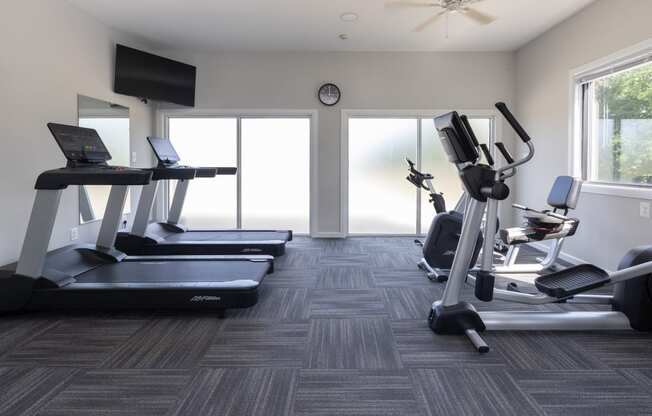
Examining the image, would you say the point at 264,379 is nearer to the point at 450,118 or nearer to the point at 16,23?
the point at 450,118

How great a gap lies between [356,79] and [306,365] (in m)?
4.82

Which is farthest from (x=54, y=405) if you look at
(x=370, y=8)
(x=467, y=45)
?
(x=467, y=45)

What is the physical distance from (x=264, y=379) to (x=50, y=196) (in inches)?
78.9

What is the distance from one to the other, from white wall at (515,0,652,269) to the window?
0.61 feet

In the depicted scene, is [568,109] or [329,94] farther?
[329,94]

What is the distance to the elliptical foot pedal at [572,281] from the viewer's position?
265cm

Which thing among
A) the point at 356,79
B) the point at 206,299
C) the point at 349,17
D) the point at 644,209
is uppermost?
the point at 349,17

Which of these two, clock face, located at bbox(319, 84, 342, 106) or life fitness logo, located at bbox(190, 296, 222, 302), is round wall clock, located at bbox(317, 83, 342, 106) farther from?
life fitness logo, located at bbox(190, 296, 222, 302)

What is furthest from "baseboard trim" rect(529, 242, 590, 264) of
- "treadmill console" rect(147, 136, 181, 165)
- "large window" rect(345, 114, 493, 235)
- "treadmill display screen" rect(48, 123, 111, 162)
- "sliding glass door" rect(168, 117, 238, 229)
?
"treadmill display screen" rect(48, 123, 111, 162)

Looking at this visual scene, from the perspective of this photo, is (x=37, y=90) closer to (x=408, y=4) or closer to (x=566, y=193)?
(x=408, y=4)

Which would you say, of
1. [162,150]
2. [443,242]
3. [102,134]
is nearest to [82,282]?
[162,150]

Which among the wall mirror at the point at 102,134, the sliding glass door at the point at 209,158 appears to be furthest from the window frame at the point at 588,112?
the wall mirror at the point at 102,134

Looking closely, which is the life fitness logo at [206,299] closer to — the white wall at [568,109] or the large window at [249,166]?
the white wall at [568,109]

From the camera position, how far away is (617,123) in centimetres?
423
